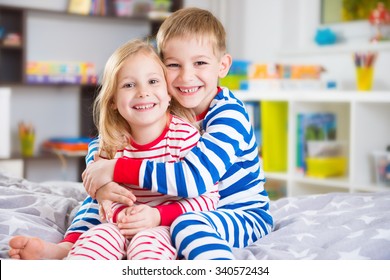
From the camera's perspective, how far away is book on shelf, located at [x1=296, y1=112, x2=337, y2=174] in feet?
9.89

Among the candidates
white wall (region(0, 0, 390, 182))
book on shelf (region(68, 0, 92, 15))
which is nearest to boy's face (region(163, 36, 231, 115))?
white wall (region(0, 0, 390, 182))

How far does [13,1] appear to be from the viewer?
11.8 feet

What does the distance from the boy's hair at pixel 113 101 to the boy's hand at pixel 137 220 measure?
0.60ft

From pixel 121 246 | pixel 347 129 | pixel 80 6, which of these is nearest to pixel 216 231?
pixel 121 246

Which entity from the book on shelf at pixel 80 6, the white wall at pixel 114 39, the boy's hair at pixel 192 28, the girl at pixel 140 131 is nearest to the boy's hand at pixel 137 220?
the girl at pixel 140 131

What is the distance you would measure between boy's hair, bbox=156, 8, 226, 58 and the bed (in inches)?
17.9

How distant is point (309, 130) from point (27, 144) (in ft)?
5.51

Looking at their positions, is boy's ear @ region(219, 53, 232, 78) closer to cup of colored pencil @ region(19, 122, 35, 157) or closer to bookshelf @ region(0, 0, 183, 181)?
bookshelf @ region(0, 0, 183, 181)

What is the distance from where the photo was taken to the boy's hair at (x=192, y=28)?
1.32m

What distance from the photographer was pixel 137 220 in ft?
3.69

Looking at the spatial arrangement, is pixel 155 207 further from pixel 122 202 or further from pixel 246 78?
pixel 246 78

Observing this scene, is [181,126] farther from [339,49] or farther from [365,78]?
[339,49]

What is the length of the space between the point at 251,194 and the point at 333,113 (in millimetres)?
1923
